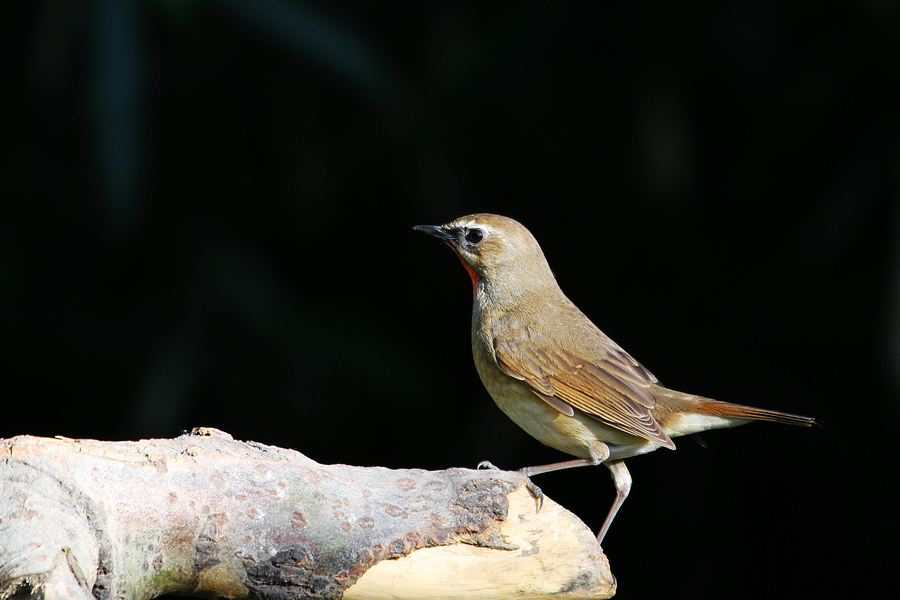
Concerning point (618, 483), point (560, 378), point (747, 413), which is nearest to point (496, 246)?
point (560, 378)

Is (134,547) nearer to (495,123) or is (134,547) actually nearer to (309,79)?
(309,79)

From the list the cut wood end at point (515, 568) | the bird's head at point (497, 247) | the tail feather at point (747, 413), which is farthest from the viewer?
the bird's head at point (497, 247)

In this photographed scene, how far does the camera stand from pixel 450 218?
13.8 feet

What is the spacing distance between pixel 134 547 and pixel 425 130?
2514mm

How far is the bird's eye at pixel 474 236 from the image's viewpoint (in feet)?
10.7

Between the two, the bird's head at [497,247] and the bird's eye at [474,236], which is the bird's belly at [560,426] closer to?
the bird's head at [497,247]

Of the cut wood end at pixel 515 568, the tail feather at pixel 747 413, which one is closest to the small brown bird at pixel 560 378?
the tail feather at pixel 747 413

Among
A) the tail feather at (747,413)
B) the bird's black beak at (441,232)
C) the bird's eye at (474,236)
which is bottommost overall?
the tail feather at (747,413)

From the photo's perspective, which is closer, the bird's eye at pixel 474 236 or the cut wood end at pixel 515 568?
the cut wood end at pixel 515 568

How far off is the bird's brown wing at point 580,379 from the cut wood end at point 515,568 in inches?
26.0

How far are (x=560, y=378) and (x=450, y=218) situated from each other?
4.95 feet

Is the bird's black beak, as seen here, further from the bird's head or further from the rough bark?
the rough bark

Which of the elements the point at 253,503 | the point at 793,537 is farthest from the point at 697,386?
the point at 253,503

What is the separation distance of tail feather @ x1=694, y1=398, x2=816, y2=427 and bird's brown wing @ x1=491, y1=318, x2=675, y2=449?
190 mm
